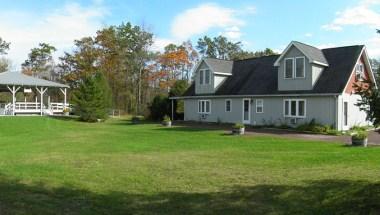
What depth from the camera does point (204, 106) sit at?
36.6 meters

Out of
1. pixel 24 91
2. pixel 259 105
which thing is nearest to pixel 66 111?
pixel 24 91

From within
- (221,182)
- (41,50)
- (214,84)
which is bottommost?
(221,182)

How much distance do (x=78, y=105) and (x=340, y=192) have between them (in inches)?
1270

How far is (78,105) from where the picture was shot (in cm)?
3772

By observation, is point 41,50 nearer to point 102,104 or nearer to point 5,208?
point 102,104

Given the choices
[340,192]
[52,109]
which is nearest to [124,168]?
[340,192]

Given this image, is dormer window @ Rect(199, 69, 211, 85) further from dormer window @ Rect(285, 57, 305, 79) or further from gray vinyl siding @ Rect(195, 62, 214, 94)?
dormer window @ Rect(285, 57, 305, 79)

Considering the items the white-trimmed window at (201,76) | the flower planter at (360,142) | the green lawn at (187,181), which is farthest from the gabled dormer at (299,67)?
the green lawn at (187,181)

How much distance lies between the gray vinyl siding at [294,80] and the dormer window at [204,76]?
7.78m

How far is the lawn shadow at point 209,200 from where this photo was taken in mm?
6980

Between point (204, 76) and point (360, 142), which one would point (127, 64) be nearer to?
point (204, 76)

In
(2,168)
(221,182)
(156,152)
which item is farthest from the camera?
(156,152)

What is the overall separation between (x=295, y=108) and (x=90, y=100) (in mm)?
18216

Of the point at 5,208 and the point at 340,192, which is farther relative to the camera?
the point at 340,192
